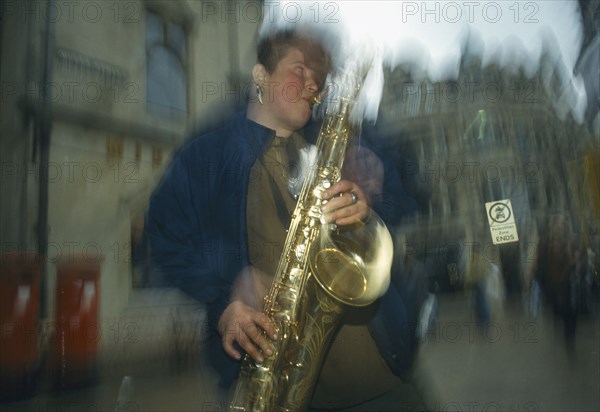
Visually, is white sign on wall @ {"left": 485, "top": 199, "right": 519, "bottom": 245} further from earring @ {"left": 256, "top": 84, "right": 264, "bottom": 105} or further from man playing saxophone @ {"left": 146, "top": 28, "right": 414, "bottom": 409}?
earring @ {"left": 256, "top": 84, "right": 264, "bottom": 105}

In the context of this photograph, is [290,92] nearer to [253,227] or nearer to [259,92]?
[259,92]

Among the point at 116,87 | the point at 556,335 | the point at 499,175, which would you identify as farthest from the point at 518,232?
the point at 116,87

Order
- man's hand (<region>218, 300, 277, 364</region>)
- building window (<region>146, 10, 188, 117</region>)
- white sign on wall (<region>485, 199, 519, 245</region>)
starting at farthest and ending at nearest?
1. white sign on wall (<region>485, 199, 519, 245</region>)
2. building window (<region>146, 10, 188, 117</region>)
3. man's hand (<region>218, 300, 277, 364</region>)

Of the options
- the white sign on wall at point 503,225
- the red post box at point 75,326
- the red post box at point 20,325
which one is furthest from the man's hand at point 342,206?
the red post box at point 20,325

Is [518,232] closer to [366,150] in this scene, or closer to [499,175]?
[499,175]

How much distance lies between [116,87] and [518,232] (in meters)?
1.73

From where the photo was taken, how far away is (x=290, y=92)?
2.08 meters

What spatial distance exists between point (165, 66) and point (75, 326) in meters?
1.05

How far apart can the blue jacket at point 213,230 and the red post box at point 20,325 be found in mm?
447

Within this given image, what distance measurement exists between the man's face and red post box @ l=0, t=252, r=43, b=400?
1.06 m

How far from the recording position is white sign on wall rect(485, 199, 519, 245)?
212 cm

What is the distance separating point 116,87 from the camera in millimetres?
1992

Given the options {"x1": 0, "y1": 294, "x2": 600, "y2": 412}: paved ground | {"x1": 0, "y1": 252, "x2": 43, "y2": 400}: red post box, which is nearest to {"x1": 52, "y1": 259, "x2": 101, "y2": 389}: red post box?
{"x1": 0, "y1": 252, "x2": 43, "y2": 400}: red post box

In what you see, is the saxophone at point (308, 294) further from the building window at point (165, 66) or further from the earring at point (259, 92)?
the building window at point (165, 66)
